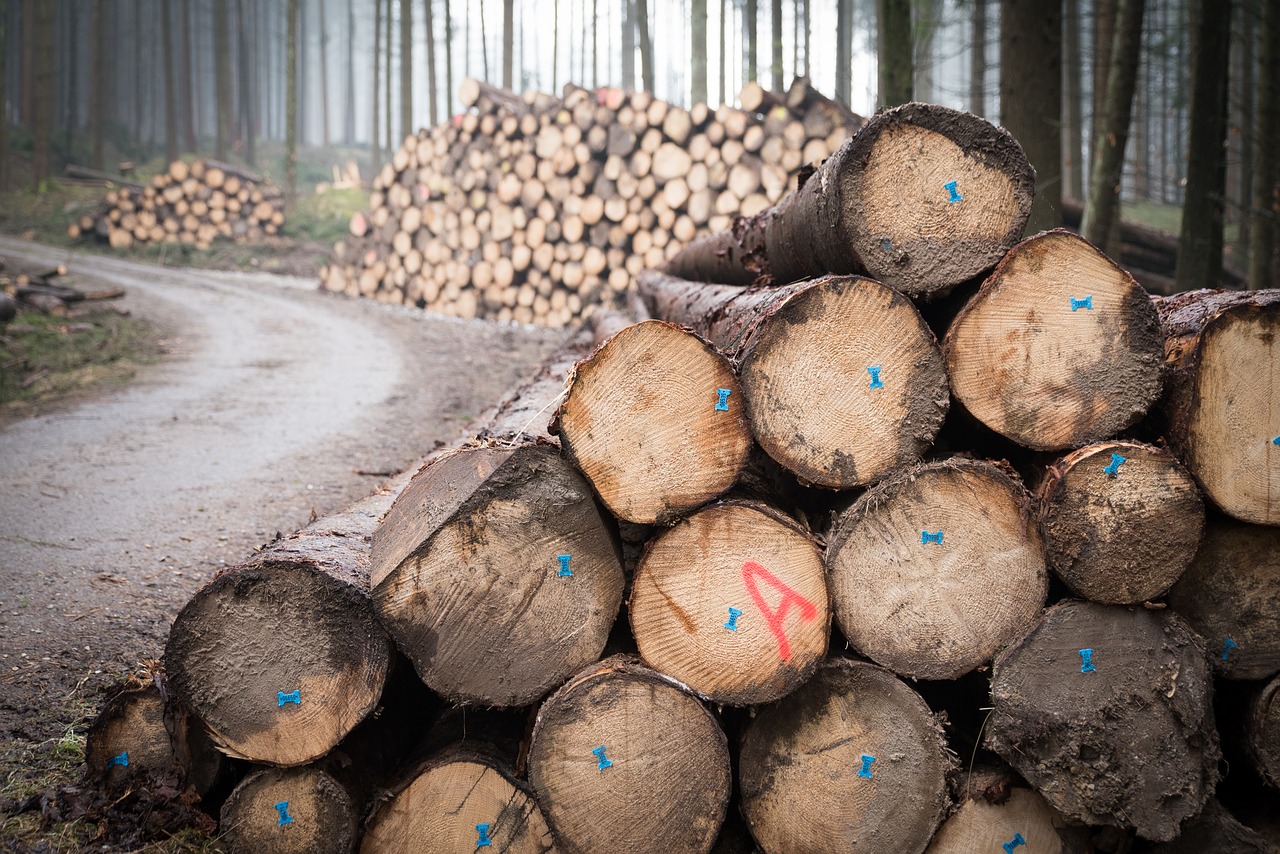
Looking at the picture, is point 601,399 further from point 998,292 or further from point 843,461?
point 998,292

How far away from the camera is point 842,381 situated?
1.89 meters

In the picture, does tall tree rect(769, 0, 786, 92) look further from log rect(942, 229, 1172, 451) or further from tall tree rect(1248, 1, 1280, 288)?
log rect(942, 229, 1172, 451)

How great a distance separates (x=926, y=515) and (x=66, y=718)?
245 cm

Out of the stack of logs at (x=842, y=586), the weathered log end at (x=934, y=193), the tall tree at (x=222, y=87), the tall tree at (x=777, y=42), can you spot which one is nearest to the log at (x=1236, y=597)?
the stack of logs at (x=842, y=586)

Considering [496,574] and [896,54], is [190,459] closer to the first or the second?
[496,574]

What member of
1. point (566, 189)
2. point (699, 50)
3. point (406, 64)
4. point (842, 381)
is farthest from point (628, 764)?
point (406, 64)

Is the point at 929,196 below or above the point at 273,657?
above

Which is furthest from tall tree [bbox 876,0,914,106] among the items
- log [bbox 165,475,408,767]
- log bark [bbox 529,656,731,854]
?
log [bbox 165,475,408,767]

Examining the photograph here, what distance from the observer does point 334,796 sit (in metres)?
1.91

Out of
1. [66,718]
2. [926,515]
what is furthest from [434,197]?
[926,515]

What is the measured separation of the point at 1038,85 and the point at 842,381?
464 centimetres

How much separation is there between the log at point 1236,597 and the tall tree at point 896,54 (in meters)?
4.48

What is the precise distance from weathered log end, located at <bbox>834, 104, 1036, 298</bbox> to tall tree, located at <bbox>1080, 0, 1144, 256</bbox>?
4.75 metres

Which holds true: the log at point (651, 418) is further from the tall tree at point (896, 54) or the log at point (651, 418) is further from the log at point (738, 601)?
the tall tree at point (896, 54)
